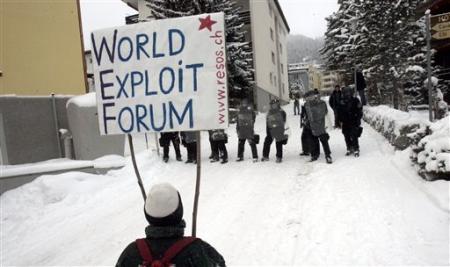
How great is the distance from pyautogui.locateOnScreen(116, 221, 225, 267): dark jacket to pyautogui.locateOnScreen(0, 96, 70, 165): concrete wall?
10105 millimetres

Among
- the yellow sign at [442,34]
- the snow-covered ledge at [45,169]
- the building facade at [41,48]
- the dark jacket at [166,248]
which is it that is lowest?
the snow-covered ledge at [45,169]

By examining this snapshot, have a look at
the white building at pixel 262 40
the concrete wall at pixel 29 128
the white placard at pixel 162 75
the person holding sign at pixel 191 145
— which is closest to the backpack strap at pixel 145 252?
the white placard at pixel 162 75

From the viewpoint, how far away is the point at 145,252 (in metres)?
2.42

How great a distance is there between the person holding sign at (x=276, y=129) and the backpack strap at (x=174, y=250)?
8.56 m

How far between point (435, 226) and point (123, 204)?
17.9 ft

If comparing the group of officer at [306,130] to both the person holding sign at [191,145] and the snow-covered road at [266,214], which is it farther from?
the snow-covered road at [266,214]

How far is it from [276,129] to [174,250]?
8.80 m

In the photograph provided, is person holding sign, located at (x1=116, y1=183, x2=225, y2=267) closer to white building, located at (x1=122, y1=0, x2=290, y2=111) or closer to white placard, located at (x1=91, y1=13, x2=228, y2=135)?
white placard, located at (x1=91, y1=13, x2=228, y2=135)

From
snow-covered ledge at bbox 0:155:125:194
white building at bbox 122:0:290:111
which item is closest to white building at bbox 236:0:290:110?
white building at bbox 122:0:290:111

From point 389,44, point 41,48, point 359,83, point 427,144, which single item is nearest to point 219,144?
point 427,144

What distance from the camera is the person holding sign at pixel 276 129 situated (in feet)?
35.9

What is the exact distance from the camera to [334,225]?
6.11 metres

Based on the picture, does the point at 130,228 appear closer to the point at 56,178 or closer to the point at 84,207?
the point at 84,207

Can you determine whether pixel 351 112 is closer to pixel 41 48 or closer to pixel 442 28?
pixel 442 28
